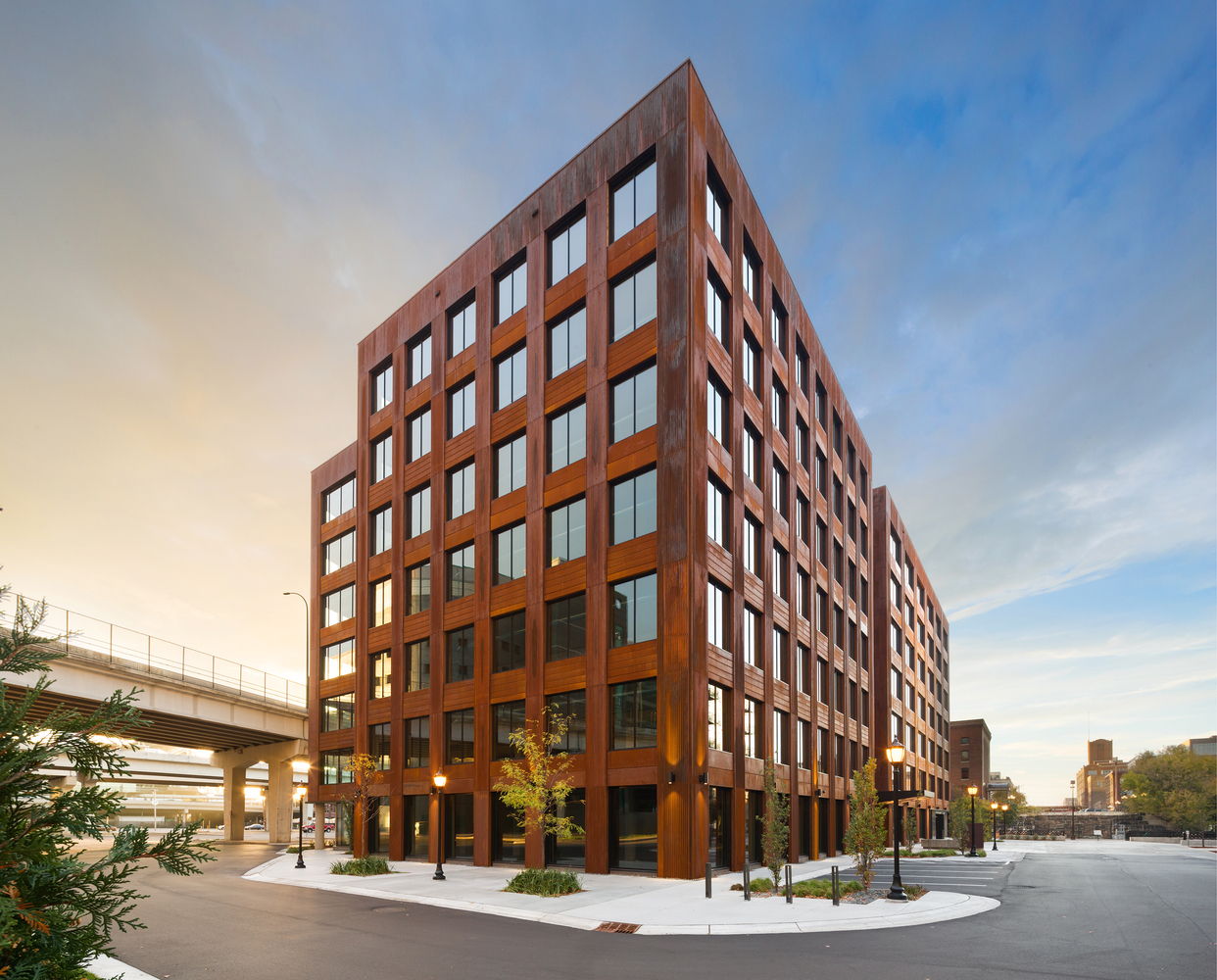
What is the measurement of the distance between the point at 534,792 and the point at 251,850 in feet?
122

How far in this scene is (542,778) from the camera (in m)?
29.6

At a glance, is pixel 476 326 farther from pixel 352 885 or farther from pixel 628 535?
pixel 352 885

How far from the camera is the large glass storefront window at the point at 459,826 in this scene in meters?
39.1

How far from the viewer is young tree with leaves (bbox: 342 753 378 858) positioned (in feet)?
149

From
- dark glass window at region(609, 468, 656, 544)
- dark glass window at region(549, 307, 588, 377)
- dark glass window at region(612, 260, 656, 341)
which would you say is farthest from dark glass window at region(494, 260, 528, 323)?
dark glass window at region(609, 468, 656, 544)

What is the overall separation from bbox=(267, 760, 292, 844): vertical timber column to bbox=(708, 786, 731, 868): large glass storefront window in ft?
152

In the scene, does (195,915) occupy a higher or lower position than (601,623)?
lower

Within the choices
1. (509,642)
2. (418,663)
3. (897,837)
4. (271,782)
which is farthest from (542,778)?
(271,782)

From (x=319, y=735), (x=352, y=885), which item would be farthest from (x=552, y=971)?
(x=319, y=735)

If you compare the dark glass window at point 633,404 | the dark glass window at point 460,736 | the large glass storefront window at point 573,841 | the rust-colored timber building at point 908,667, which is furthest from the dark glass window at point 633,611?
the rust-colored timber building at point 908,667

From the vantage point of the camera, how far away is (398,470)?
48.3m

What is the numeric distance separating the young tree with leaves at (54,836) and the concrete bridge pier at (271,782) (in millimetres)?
63459

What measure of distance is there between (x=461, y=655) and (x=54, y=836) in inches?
1417

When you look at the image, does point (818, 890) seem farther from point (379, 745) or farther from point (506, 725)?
point (379, 745)
